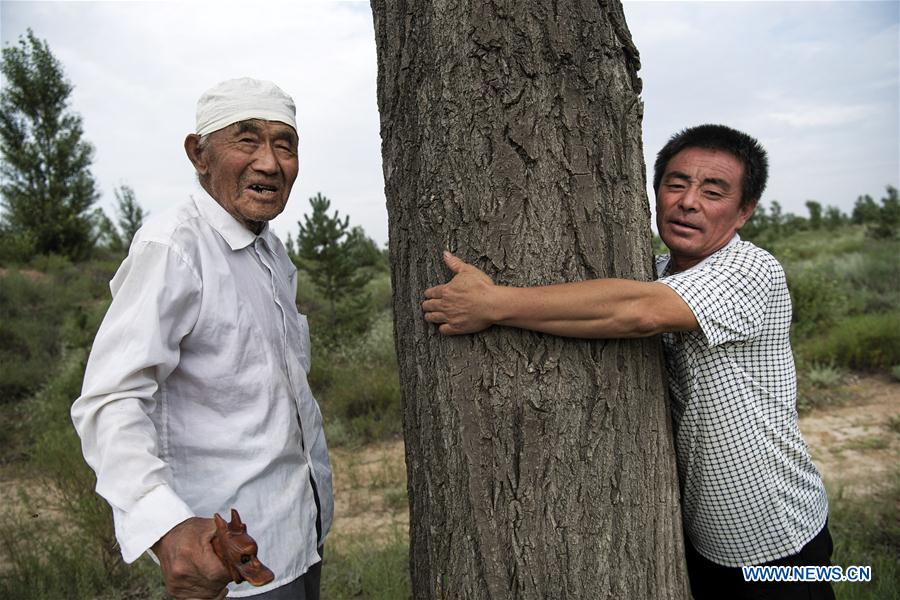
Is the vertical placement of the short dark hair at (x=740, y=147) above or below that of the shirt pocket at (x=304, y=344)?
above

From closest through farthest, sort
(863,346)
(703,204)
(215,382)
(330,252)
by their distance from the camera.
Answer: (215,382)
(703,204)
(863,346)
(330,252)

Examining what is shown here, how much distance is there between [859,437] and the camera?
621 cm

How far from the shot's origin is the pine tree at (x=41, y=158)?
59.1 ft

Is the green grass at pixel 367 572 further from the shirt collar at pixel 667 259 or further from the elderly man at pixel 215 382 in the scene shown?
the shirt collar at pixel 667 259

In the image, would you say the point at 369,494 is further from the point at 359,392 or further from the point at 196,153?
the point at 196,153

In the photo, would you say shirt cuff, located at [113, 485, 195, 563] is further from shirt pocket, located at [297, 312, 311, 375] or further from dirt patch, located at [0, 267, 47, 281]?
dirt patch, located at [0, 267, 47, 281]

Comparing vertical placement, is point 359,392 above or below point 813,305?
below

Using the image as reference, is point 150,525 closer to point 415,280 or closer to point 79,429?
point 79,429

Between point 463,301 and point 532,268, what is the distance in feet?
0.69

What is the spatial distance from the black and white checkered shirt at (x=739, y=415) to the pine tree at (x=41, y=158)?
20.1m

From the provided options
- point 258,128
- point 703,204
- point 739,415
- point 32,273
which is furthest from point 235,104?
point 32,273

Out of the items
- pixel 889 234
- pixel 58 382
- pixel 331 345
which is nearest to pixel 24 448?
pixel 58 382

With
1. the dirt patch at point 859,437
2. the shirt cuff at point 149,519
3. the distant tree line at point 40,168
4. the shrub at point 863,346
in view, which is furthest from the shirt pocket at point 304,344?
the distant tree line at point 40,168

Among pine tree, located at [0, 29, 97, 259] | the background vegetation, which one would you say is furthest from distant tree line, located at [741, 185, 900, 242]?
pine tree, located at [0, 29, 97, 259]
